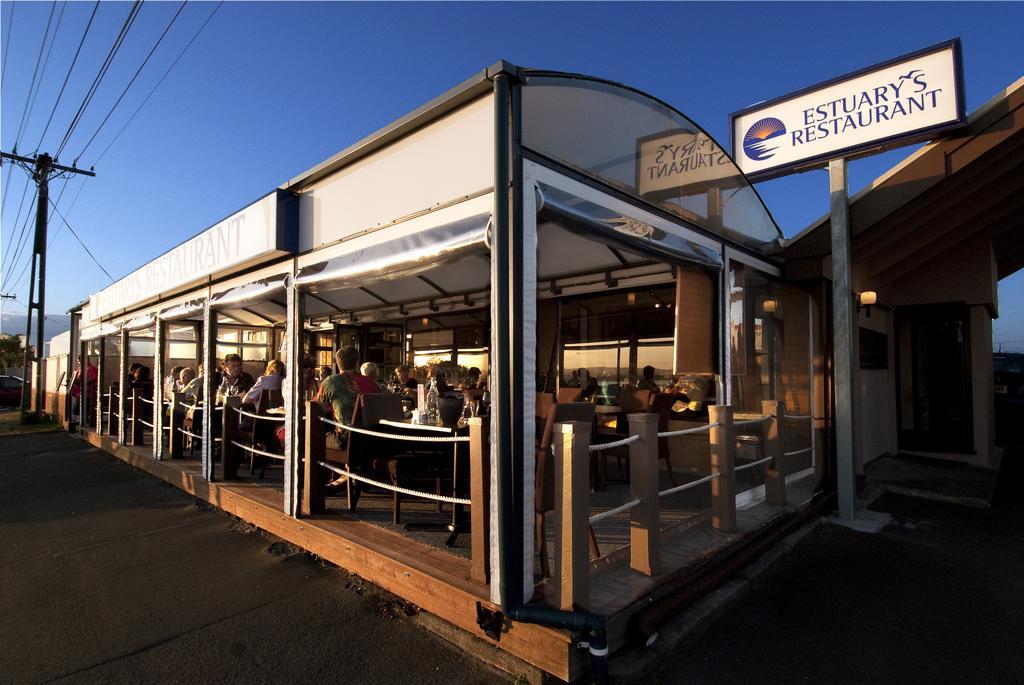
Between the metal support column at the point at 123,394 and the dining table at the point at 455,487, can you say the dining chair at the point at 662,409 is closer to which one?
the dining table at the point at 455,487

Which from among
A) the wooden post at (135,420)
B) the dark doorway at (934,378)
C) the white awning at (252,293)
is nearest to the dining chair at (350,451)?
the white awning at (252,293)

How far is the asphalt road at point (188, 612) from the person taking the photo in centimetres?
264

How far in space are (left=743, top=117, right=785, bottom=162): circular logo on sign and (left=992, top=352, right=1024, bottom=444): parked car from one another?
847 centimetres

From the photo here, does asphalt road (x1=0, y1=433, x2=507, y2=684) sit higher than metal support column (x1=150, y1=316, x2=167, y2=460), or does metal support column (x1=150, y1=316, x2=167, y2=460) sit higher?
metal support column (x1=150, y1=316, x2=167, y2=460)

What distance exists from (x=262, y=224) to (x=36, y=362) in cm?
1735

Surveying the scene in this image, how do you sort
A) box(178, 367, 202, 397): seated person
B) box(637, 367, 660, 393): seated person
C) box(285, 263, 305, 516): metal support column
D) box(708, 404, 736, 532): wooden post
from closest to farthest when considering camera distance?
box(708, 404, 736, 532): wooden post < box(285, 263, 305, 516): metal support column < box(637, 367, 660, 393): seated person < box(178, 367, 202, 397): seated person

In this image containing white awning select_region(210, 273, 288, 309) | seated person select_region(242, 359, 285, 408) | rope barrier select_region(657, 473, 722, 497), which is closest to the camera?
rope barrier select_region(657, 473, 722, 497)

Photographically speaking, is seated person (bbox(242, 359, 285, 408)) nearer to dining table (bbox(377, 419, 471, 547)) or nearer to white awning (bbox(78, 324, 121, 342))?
dining table (bbox(377, 419, 471, 547))

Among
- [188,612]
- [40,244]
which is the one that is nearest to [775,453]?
[188,612]

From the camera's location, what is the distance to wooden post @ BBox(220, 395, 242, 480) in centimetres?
545

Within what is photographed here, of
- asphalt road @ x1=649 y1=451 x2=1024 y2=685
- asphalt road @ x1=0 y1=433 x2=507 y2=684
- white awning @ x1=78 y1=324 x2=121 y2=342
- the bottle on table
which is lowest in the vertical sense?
asphalt road @ x1=649 y1=451 x2=1024 y2=685

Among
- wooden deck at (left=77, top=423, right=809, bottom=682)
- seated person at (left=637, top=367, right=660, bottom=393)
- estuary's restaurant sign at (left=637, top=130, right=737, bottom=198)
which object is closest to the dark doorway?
wooden deck at (left=77, top=423, right=809, bottom=682)

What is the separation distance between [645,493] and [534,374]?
960 millimetres

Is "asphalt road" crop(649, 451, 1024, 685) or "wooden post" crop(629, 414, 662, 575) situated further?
"wooden post" crop(629, 414, 662, 575)
